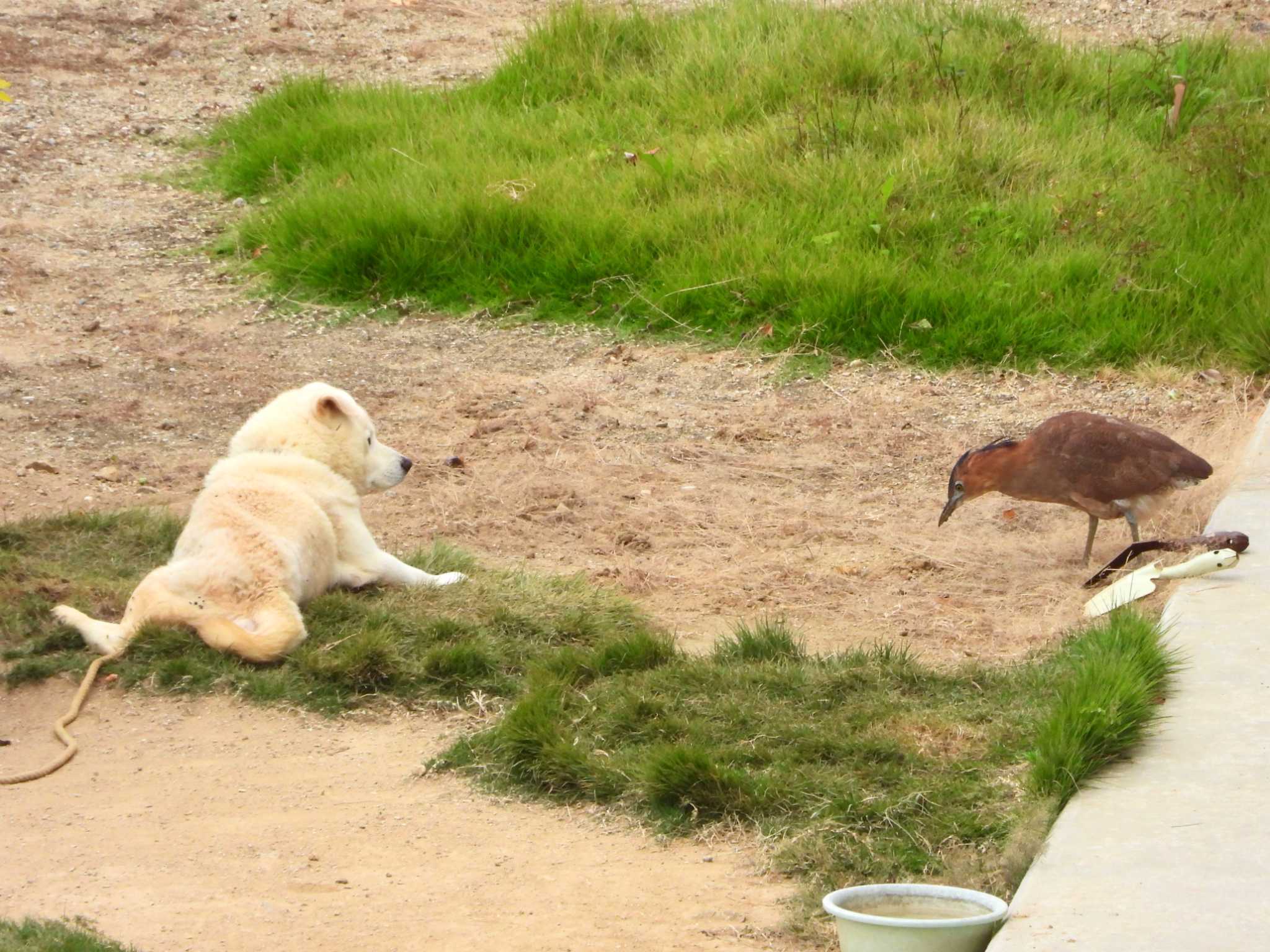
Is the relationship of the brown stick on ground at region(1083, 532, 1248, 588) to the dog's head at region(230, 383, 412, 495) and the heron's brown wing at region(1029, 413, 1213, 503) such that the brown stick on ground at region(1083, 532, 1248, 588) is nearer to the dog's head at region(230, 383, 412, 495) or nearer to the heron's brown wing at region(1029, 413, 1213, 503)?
the heron's brown wing at region(1029, 413, 1213, 503)

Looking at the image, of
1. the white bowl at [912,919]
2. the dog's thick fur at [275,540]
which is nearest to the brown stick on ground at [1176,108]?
the dog's thick fur at [275,540]

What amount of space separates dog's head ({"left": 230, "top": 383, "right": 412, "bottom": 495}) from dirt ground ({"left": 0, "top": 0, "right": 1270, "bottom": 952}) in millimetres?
550

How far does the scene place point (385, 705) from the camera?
4828 mm

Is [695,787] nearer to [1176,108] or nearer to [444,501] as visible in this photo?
[444,501]

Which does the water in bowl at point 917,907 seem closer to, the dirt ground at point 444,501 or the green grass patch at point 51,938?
the dirt ground at point 444,501

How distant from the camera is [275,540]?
5.11m

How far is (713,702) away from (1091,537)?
195cm

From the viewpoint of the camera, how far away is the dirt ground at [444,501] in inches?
147

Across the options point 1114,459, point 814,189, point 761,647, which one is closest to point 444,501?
point 761,647

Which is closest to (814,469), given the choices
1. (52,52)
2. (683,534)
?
(683,534)

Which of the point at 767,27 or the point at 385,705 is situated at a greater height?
the point at 767,27

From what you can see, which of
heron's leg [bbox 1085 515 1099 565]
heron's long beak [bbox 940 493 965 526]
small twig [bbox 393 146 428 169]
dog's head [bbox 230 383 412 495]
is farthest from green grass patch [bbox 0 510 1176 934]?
small twig [bbox 393 146 428 169]

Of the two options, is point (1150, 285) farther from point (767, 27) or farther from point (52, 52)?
point (52, 52)

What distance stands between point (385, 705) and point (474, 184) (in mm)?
5256
